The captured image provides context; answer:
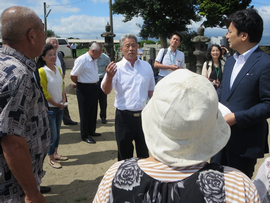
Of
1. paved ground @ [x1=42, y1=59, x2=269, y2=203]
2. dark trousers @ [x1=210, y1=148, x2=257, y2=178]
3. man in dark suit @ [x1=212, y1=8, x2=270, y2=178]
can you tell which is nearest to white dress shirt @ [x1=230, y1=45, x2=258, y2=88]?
man in dark suit @ [x1=212, y1=8, x2=270, y2=178]

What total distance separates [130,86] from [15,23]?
161 centimetres

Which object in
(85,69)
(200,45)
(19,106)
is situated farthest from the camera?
(200,45)

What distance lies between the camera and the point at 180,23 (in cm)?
2180

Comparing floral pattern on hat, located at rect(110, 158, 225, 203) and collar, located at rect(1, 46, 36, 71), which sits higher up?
collar, located at rect(1, 46, 36, 71)

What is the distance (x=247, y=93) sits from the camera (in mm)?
1949

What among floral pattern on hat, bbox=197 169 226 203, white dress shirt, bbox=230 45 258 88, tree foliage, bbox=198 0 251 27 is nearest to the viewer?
floral pattern on hat, bbox=197 169 226 203

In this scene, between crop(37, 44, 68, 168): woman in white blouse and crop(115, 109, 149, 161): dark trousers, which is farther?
crop(37, 44, 68, 168): woman in white blouse

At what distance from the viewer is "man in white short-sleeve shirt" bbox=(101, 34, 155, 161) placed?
2.87 meters

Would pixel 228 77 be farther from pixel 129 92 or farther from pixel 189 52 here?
pixel 189 52

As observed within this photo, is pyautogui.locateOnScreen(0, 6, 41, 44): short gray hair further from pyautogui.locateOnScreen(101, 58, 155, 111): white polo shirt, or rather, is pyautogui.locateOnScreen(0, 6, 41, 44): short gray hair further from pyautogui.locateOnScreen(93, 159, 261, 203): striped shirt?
pyautogui.locateOnScreen(101, 58, 155, 111): white polo shirt

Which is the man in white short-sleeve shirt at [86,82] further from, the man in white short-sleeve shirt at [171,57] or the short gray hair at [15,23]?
the short gray hair at [15,23]

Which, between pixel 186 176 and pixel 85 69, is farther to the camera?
pixel 85 69

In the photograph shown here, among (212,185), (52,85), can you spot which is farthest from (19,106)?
(52,85)

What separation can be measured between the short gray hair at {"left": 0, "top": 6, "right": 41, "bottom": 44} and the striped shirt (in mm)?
1096
